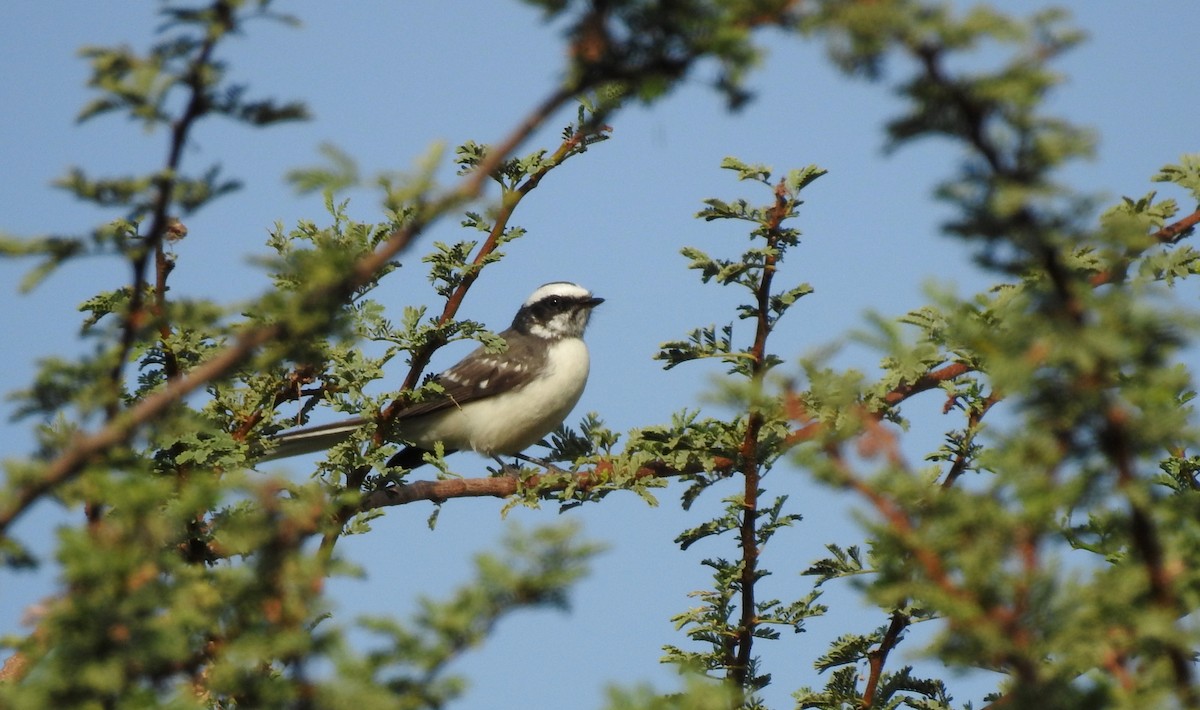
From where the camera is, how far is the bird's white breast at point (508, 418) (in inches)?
397

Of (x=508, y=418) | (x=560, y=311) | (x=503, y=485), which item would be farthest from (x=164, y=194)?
(x=560, y=311)

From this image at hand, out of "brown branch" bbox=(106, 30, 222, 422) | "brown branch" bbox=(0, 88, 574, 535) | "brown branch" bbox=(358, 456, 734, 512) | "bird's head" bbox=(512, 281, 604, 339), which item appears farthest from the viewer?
"bird's head" bbox=(512, 281, 604, 339)

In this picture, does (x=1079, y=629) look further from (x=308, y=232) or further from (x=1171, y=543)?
(x=308, y=232)

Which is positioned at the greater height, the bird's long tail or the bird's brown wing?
the bird's brown wing

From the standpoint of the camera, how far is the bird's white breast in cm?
1009

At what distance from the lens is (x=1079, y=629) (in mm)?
2143

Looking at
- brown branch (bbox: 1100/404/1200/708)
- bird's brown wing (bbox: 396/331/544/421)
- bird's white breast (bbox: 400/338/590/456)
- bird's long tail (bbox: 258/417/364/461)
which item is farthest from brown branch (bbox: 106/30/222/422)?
bird's brown wing (bbox: 396/331/544/421)

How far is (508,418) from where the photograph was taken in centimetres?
1016

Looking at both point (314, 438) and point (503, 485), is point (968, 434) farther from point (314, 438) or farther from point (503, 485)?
point (314, 438)

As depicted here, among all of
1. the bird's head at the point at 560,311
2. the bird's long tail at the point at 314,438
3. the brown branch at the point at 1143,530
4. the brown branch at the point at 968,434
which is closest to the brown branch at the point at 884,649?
the brown branch at the point at 968,434

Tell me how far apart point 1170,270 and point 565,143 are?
271cm

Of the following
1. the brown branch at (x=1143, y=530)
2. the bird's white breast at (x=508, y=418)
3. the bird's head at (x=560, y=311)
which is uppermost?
the bird's head at (x=560, y=311)

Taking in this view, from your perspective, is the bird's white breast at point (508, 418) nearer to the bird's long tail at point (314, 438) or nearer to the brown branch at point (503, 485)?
the bird's long tail at point (314, 438)

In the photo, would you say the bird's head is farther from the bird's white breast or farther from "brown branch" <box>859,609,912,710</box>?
"brown branch" <box>859,609,912,710</box>
